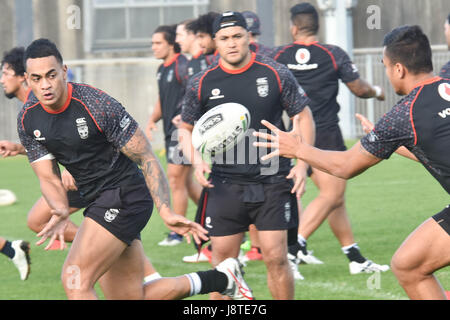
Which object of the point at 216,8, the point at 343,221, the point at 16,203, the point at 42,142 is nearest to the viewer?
the point at 42,142

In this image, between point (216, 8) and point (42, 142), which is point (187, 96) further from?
point (216, 8)

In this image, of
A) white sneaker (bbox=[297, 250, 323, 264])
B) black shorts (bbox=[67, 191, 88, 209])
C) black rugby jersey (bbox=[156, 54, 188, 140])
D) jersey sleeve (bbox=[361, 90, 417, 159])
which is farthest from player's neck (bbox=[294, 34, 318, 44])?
jersey sleeve (bbox=[361, 90, 417, 159])

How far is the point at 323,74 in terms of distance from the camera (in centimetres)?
948

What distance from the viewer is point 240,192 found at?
7.17 meters

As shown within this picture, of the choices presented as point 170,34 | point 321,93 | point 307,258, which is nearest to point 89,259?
point 307,258

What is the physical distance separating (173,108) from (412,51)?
5882mm

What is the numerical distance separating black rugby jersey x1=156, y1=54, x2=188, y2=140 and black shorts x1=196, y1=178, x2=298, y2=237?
14.2 ft

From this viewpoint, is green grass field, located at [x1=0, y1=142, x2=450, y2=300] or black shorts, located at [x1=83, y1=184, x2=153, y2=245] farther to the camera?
green grass field, located at [x1=0, y1=142, x2=450, y2=300]

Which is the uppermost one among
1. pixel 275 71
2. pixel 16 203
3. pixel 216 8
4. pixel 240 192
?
pixel 216 8

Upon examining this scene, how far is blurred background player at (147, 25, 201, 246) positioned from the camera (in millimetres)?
11242

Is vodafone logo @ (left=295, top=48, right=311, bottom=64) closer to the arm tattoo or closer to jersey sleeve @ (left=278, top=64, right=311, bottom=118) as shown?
jersey sleeve @ (left=278, top=64, right=311, bottom=118)

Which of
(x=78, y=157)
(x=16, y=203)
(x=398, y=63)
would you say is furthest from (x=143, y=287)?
(x=16, y=203)

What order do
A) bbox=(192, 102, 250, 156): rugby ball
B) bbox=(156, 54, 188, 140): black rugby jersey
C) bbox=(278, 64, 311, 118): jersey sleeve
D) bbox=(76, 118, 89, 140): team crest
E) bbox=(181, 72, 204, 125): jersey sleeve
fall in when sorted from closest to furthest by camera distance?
bbox=(76, 118, 89, 140): team crest < bbox=(192, 102, 250, 156): rugby ball < bbox=(278, 64, 311, 118): jersey sleeve < bbox=(181, 72, 204, 125): jersey sleeve < bbox=(156, 54, 188, 140): black rugby jersey

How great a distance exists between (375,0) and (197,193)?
14.9m
